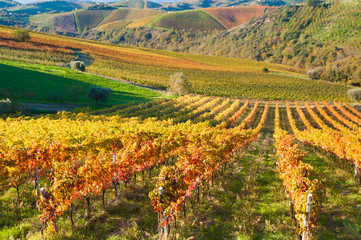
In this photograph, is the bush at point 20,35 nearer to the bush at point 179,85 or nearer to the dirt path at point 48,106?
the dirt path at point 48,106

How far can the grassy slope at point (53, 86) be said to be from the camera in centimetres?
4469

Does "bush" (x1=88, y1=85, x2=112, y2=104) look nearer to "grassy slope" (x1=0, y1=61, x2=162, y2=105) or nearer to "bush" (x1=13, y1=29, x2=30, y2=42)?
"grassy slope" (x1=0, y1=61, x2=162, y2=105)

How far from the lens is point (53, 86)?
162 ft

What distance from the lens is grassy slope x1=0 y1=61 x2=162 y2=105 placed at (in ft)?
147

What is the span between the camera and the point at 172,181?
10398mm

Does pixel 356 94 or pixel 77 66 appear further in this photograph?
pixel 356 94

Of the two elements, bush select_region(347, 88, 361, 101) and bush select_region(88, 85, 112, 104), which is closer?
bush select_region(88, 85, 112, 104)

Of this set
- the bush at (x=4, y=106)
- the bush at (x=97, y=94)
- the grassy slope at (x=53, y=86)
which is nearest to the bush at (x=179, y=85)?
the grassy slope at (x=53, y=86)

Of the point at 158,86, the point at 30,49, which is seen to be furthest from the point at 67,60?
the point at 158,86

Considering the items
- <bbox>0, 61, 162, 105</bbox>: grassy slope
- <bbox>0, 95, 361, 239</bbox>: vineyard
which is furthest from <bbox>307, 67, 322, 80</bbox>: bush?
<bbox>0, 95, 361, 239</bbox>: vineyard

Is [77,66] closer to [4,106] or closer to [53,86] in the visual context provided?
[53,86]

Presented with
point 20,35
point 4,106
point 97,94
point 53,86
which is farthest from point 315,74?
point 20,35

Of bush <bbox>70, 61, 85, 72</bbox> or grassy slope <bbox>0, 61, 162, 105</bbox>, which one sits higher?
bush <bbox>70, 61, 85, 72</bbox>

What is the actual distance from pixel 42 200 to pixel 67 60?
87352mm
